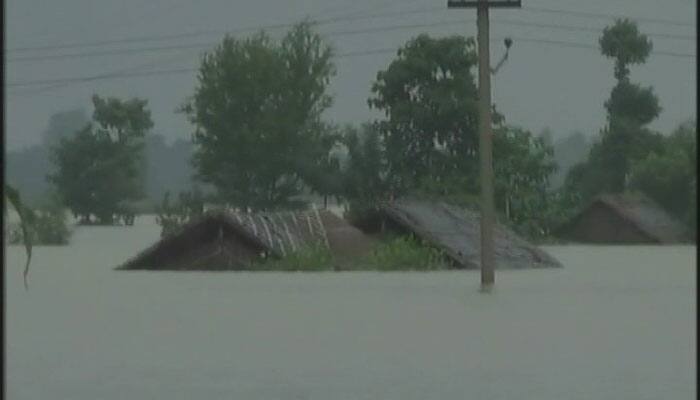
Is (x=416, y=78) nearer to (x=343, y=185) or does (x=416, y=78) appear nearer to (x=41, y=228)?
(x=343, y=185)

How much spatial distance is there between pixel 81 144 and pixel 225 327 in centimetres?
4731

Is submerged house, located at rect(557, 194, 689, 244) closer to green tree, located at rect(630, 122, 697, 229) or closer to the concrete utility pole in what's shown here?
green tree, located at rect(630, 122, 697, 229)

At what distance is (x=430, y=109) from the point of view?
62688 mm

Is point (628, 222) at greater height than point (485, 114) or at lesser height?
lesser

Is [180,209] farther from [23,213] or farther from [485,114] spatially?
[23,213]

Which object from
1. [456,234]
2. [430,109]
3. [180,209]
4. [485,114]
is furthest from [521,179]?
[485,114]

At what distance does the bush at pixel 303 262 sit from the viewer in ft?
136

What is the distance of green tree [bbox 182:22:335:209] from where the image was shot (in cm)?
7069

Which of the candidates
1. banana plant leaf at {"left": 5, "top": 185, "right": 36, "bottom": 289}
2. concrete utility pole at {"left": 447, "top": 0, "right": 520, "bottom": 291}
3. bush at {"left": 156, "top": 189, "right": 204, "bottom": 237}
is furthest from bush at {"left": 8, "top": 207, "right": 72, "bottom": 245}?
banana plant leaf at {"left": 5, "top": 185, "right": 36, "bottom": 289}

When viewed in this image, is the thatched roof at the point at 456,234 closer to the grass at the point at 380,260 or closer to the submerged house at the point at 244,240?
the grass at the point at 380,260

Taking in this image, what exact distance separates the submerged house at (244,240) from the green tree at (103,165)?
1192 inches

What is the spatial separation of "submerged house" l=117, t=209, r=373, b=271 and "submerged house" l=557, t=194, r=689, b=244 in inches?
763

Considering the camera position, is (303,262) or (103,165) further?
(103,165)

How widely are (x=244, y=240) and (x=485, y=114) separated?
11426 millimetres
